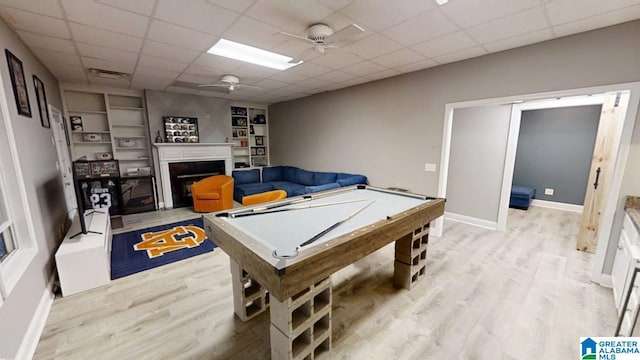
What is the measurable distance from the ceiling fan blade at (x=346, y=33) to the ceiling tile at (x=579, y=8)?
5.05 feet

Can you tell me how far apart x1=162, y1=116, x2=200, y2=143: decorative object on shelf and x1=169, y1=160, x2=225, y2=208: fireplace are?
1.80ft

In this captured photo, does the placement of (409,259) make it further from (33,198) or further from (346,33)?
(33,198)

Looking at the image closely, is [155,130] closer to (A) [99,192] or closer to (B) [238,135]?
(A) [99,192]

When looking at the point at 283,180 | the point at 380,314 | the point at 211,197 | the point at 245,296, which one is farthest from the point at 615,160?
the point at 283,180

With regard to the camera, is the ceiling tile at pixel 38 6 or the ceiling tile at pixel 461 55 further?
the ceiling tile at pixel 461 55

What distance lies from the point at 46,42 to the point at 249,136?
454 centimetres

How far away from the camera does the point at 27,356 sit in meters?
1.69

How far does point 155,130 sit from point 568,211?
29.7ft

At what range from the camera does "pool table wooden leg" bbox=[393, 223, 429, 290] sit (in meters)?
2.43

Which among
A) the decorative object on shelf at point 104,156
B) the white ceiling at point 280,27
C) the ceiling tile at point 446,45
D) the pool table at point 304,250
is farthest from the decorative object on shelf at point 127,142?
the ceiling tile at point 446,45

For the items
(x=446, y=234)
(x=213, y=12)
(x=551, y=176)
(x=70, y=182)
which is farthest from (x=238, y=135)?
(x=551, y=176)

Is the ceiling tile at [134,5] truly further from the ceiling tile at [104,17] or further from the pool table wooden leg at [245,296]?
the pool table wooden leg at [245,296]

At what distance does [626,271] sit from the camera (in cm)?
205

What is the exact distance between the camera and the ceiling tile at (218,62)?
3189 mm
